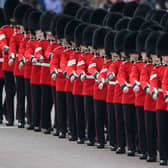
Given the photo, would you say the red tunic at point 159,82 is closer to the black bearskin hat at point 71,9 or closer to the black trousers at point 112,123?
the black trousers at point 112,123

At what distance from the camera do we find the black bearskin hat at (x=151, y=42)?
16.0 metres

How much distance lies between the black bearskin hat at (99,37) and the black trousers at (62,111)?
94 centimetres

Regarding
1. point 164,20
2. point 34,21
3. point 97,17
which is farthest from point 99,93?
point 97,17

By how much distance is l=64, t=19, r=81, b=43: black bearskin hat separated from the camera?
699 inches

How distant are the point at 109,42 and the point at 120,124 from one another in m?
1.29

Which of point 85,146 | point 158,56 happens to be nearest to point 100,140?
point 85,146

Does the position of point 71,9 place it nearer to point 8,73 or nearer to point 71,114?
point 8,73

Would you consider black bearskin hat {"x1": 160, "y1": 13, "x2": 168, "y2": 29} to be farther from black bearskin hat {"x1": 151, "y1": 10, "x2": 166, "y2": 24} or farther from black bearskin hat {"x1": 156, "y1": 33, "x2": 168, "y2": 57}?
black bearskin hat {"x1": 156, "y1": 33, "x2": 168, "y2": 57}

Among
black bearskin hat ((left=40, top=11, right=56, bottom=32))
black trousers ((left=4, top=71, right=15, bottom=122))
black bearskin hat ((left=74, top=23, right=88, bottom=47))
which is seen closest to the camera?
black bearskin hat ((left=74, top=23, right=88, bottom=47))

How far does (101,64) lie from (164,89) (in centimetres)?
182

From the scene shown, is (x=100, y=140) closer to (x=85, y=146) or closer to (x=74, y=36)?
(x=85, y=146)

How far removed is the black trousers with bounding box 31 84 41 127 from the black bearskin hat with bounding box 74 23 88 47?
1.07 meters

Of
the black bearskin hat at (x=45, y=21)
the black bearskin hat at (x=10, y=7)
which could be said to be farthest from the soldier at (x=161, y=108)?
the black bearskin hat at (x=10, y=7)

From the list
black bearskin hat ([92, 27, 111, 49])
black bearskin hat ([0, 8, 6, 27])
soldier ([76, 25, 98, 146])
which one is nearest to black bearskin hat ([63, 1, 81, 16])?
black bearskin hat ([0, 8, 6, 27])
